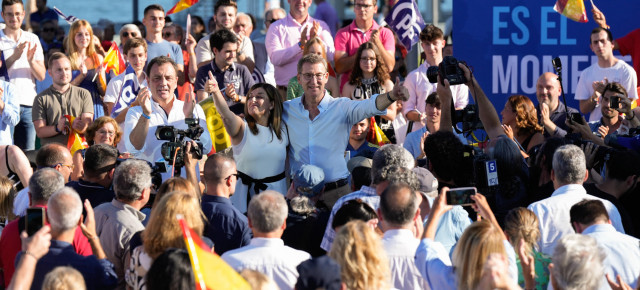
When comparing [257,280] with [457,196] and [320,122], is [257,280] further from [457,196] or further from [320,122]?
[320,122]

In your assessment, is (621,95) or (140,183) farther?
(621,95)

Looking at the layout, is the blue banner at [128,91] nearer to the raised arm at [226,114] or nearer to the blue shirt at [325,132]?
the raised arm at [226,114]

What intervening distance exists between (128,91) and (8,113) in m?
1.16

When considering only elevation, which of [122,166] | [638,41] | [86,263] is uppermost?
[638,41]

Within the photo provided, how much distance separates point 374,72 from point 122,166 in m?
4.24

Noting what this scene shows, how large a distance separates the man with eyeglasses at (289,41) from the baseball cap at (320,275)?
6100mm

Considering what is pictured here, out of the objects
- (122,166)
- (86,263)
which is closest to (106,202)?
(122,166)

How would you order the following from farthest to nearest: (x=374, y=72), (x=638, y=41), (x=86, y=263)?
(x=638, y=41) < (x=374, y=72) < (x=86, y=263)

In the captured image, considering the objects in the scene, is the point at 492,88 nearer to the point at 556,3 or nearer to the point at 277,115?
the point at 556,3

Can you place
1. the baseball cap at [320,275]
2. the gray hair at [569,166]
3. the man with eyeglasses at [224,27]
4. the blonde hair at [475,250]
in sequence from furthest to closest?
the man with eyeglasses at [224,27], the gray hair at [569,166], the blonde hair at [475,250], the baseball cap at [320,275]

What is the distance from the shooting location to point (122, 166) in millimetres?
6195

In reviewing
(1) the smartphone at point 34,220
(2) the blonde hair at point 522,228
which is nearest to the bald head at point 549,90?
(2) the blonde hair at point 522,228

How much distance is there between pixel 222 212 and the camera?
615 centimetres

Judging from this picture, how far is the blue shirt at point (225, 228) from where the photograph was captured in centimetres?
607
